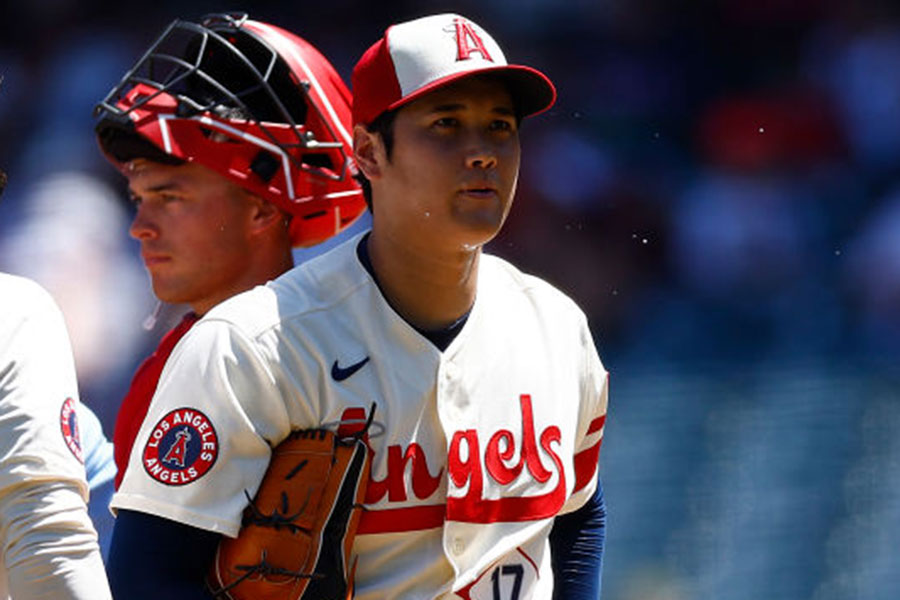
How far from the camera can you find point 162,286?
11.2ft

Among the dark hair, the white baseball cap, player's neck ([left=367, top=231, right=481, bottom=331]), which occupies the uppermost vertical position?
the white baseball cap

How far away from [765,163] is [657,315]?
2.70 ft

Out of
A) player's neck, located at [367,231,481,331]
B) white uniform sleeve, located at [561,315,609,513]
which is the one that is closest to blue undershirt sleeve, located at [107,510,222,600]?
player's neck, located at [367,231,481,331]

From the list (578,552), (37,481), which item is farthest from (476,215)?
(37,481)

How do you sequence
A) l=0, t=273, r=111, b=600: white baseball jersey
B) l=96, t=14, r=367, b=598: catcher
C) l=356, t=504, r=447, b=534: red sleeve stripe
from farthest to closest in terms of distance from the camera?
l=96, t=14, r=367, b=598: catcher → l=356, t=504, r=447, b=534: red sleeve stripe → l=0, t=273, r=111, b=600: white baseball jersey

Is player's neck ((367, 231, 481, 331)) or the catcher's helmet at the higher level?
the catcher's helmet

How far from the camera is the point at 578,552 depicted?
301 cm

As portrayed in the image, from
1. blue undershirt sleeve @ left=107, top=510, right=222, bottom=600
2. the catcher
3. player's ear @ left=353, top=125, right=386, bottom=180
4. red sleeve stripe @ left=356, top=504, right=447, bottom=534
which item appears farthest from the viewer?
the catcher

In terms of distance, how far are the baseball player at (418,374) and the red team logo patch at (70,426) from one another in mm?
132

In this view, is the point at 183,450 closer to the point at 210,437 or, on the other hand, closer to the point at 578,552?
the point at 210,437

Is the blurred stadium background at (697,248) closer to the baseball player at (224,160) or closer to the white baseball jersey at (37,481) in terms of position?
the baseball player at (224,160)

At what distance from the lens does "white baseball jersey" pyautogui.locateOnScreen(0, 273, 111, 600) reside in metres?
2.19

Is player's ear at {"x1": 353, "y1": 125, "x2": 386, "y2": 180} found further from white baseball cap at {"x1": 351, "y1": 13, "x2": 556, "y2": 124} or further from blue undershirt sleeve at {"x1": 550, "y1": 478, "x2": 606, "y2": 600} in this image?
blue undershirt sleeve at {"x1": 550, "y1": 478, "x2": 606, "y2": 600}

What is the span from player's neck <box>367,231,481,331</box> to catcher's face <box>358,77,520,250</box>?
30 mm
